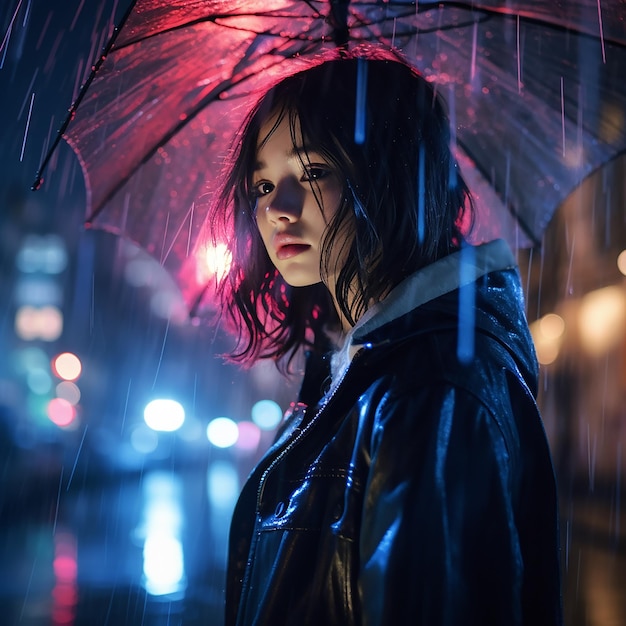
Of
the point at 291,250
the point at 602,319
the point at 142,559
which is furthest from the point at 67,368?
the point at 291,250

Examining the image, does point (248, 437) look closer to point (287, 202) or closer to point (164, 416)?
point (164, 416)

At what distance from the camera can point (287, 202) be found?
202 centimetres

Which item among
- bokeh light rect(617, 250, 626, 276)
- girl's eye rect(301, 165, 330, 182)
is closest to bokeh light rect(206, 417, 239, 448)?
bokeh light rect(617, 250, 626, 276)

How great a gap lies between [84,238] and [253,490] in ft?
192

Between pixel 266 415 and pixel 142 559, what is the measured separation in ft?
83.1

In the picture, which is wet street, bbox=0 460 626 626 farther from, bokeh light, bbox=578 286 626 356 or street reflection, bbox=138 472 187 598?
bokeh light, bbox=578 286 626 356

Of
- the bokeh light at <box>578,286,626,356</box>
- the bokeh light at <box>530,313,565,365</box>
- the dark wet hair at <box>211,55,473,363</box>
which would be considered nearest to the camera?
the dark wet hair at <box>211,55,473,363</box>

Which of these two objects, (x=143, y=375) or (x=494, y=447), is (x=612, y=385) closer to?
(x=494, y=447)

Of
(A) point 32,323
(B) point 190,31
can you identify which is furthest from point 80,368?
(B) point 190,31

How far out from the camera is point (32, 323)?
2015 inches

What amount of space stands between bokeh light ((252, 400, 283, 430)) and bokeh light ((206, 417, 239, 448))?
466 cm

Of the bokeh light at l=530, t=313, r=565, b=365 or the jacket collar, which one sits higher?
the bokeh light at l=530, t=313, r=565, b=365

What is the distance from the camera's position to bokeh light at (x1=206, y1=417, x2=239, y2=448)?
80.7 ft

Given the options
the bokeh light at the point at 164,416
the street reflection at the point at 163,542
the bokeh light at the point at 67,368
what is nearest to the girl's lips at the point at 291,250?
the street reflection at the point at 163,542
